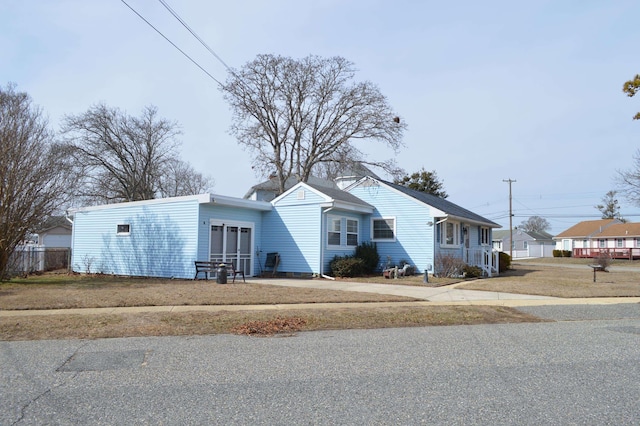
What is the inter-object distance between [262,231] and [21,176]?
9.65 metres

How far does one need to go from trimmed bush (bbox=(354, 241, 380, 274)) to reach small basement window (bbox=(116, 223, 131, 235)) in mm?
10010

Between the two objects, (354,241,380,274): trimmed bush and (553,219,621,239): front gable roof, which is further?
(553,219,621,239): front gable roof

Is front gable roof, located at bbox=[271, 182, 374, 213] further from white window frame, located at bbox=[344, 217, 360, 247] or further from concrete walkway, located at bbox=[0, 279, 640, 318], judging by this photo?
concrete walkway, located at bbox=[0, 279, 640, 318]

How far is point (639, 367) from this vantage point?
20.8 ft

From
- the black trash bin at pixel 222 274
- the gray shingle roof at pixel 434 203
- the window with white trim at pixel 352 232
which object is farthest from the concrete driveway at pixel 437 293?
the gray shingle roof at pixel 434 203

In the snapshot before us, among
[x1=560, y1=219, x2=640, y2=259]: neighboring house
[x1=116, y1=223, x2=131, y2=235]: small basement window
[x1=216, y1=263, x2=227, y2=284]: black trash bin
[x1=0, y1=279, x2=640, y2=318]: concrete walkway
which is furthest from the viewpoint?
[x1=560, y1=219, x2=640, y2=259]: neighboring house

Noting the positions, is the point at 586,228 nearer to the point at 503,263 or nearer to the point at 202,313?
the point at 503,263

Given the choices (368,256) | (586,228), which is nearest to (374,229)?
(368,256)

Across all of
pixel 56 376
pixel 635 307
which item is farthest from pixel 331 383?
pixel 635 307

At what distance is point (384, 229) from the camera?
23.5 m

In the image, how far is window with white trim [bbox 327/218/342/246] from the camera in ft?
70.6

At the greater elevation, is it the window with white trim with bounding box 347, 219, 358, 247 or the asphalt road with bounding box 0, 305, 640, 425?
the window with white trim with bounding box 347, 219, 358, 247

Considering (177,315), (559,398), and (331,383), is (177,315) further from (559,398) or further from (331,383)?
(559,398)

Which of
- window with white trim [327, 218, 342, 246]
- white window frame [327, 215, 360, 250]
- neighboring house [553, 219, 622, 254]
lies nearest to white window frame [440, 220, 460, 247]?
white window frame [327, 215, 360, 250]
